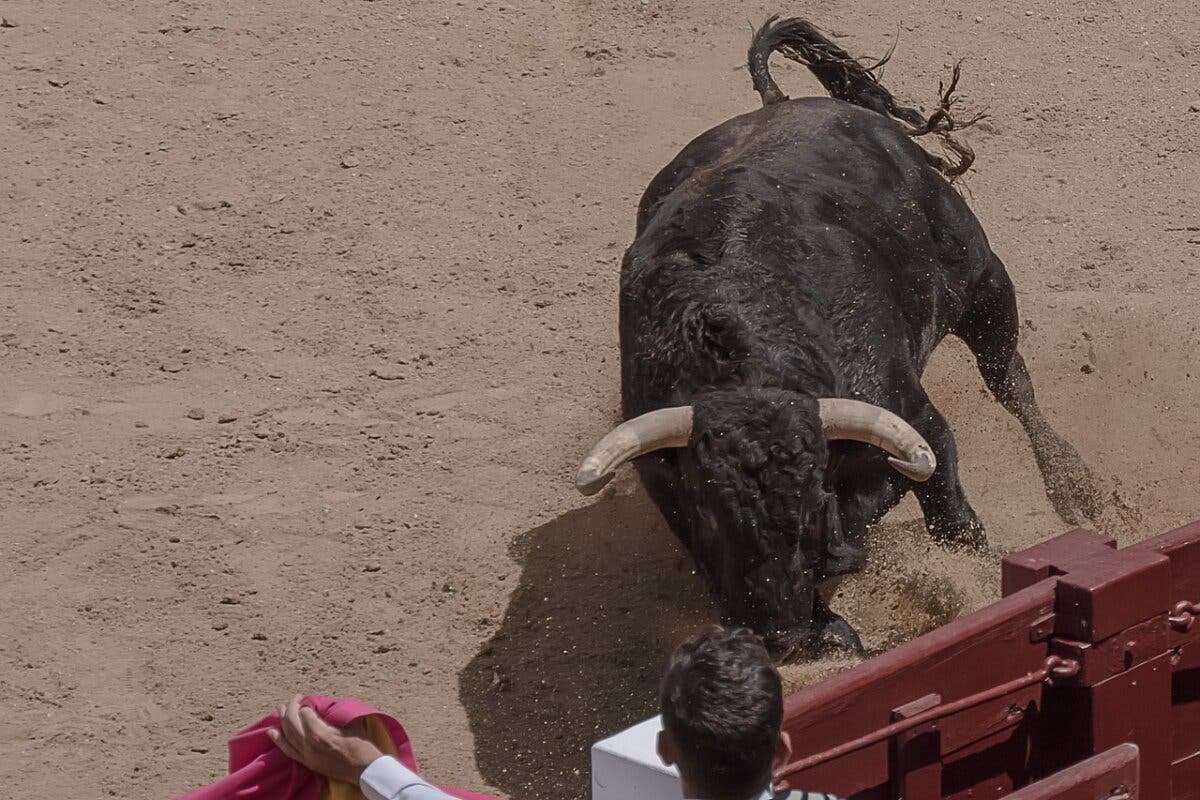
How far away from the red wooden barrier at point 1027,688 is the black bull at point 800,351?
4.77ft

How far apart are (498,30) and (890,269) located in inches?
185

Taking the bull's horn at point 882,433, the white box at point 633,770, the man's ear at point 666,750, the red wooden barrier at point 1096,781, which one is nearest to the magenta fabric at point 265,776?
the white box at point 633,770

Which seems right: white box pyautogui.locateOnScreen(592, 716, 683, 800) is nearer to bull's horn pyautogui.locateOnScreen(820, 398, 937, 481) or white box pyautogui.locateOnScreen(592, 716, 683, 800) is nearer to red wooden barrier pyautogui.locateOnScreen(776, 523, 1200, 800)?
red wooden barrier pyautogui.locateOnScreen(776, 523, 1200, 800)

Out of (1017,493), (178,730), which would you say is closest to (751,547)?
(178,730)

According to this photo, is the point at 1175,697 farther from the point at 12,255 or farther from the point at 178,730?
the point at 12,255

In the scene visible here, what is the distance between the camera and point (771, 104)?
6.57 m

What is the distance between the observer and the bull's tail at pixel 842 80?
6777mm

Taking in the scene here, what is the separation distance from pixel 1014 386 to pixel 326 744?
452 cm

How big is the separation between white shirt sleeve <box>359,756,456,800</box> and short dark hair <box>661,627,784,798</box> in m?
0.37

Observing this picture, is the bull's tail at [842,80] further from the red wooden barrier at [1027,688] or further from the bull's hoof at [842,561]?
the red wooden barrier at [1027,688]

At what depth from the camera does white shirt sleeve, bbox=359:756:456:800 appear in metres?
2.42

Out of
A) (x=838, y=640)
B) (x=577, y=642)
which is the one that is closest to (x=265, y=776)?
(x=838, y=640)

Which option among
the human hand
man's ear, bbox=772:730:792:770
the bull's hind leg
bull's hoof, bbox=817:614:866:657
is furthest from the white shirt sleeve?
the bull's hind leg

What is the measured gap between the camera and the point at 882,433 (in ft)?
15.2
